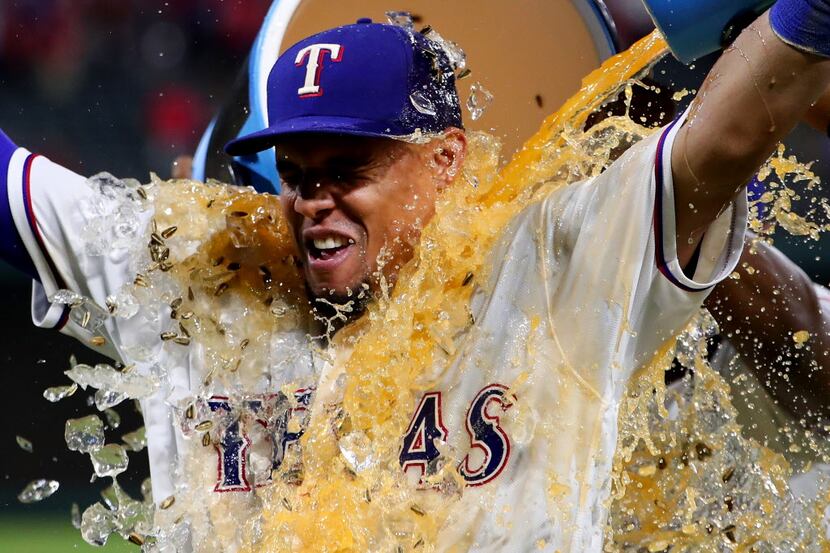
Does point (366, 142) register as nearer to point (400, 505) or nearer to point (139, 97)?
point (400, 505)

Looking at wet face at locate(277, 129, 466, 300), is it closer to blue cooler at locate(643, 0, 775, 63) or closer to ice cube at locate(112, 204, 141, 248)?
ice cube at locate(112, 204, 141, 248)

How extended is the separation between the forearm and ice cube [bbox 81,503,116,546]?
147 cm

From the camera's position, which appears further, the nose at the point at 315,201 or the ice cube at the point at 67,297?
the ice cube at the point at 67,297

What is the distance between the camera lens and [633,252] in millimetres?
1754

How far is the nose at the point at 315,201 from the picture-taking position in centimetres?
209

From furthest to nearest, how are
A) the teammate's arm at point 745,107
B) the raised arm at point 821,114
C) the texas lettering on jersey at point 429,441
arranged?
the raised arm at point 821,114 → the texas lettering on jersey at point 429,441 → the teammate's arm at point 745,107

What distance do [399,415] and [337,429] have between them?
0.41 ft

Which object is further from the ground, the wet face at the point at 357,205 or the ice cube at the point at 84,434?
the wet face at the point at 357,205

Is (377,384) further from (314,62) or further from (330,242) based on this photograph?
(314,62)

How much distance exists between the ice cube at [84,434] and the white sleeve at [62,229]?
18cm

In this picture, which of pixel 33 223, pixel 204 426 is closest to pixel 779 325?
pixel 204 426

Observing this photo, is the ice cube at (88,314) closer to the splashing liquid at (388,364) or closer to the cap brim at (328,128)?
the splashing liquid at (388,364)

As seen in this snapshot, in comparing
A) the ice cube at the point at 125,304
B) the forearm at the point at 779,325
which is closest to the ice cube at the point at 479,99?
the forearm at the point at 779,325

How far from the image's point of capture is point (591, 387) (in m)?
1.82
